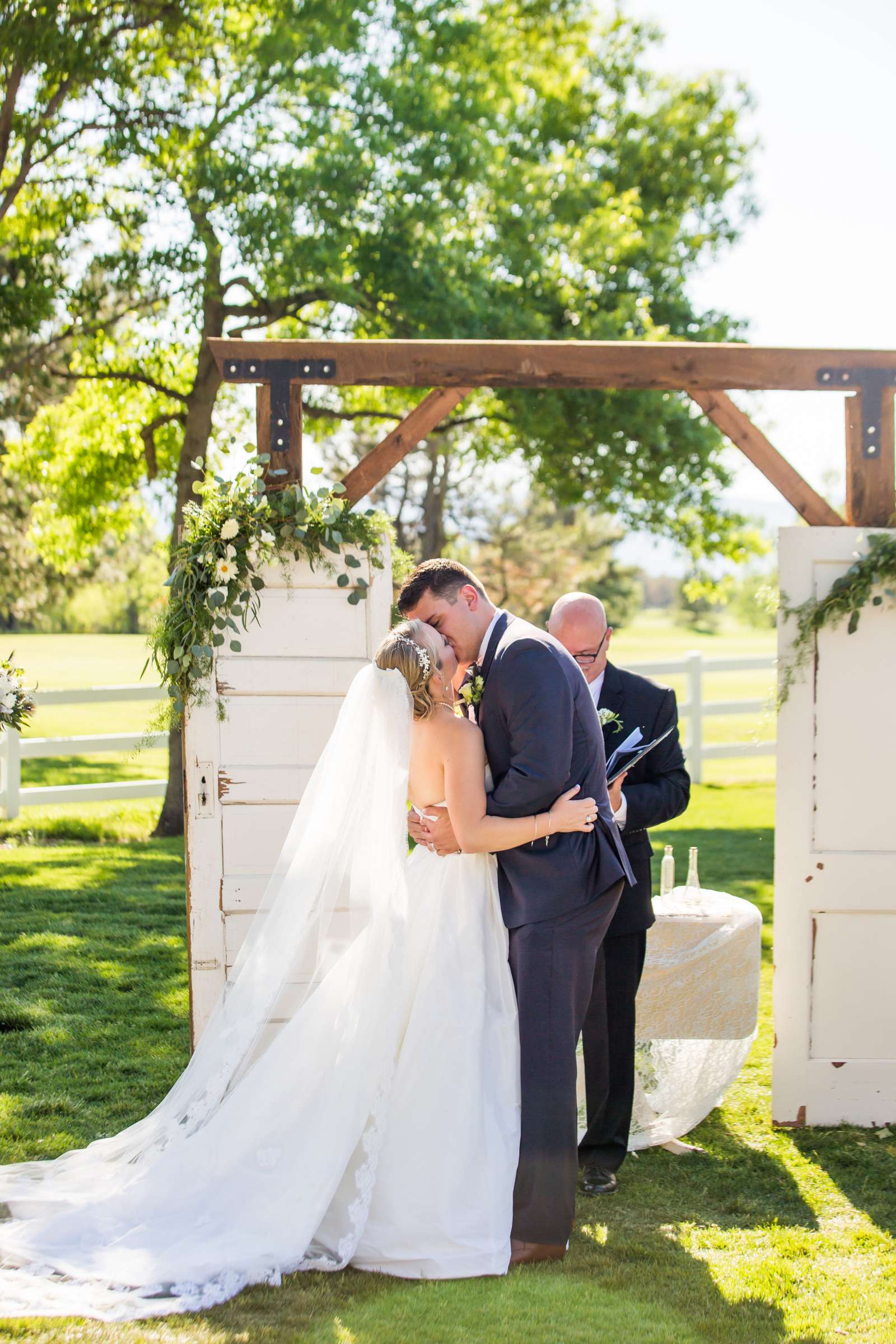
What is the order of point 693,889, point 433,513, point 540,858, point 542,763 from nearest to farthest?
1. point 542,763
2. point 540,858
3. point 693,889
4. point 433,513

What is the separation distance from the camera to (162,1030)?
559 centimetres

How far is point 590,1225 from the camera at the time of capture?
12.1 ft

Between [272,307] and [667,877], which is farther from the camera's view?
[272,307]

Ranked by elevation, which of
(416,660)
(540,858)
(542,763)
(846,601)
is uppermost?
(846,601)

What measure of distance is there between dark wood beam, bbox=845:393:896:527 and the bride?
205cm

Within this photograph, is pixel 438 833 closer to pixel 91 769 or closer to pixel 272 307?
pixel 272 307

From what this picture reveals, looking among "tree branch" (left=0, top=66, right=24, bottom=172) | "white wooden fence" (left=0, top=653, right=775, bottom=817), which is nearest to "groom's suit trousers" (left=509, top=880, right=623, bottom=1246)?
"white wooden fence" (left=0, top=653, right=775, bottom=817)

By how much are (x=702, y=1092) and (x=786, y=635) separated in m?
1.83

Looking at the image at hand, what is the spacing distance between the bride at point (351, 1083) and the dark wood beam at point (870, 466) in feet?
6.72

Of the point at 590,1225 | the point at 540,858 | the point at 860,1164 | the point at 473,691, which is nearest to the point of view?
→ the point at 540,858

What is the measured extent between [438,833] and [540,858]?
0.99 feet

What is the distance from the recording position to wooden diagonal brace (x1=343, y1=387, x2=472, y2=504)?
459 centimetres

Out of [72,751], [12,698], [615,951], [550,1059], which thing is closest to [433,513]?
[72,751]

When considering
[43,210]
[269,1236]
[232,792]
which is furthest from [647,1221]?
[43,210]
